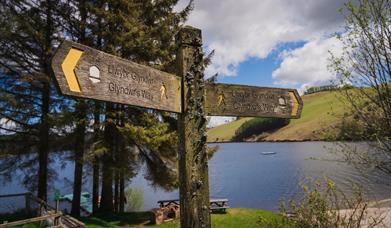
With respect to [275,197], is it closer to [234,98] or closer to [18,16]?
[18,16]

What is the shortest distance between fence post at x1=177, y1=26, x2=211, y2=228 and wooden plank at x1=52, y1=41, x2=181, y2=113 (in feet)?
0.32

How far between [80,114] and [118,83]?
1106cm

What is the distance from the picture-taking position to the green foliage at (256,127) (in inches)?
5664

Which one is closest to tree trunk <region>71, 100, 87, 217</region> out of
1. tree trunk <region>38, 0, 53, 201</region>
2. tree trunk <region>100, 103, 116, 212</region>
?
tree trunk <region>100, 103, 116, 212</region>

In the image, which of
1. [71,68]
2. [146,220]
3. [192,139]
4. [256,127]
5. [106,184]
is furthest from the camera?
[256,127]

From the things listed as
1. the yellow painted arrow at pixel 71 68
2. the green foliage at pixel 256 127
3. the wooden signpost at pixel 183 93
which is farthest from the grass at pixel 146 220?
the green foliage at pixel 256 127

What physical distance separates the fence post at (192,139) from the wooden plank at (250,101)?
0.16 meters

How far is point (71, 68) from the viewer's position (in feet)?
5.75

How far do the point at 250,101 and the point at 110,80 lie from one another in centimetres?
136

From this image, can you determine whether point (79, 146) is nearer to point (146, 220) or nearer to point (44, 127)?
point (44, 127)

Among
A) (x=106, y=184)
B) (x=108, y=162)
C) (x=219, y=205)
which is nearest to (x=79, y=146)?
(x=108, y=162)

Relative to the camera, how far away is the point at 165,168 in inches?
578

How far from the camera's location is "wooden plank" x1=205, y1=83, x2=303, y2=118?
8.79ft

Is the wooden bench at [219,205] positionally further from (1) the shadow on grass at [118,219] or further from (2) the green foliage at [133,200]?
(2) the green foliage at [133,200]
